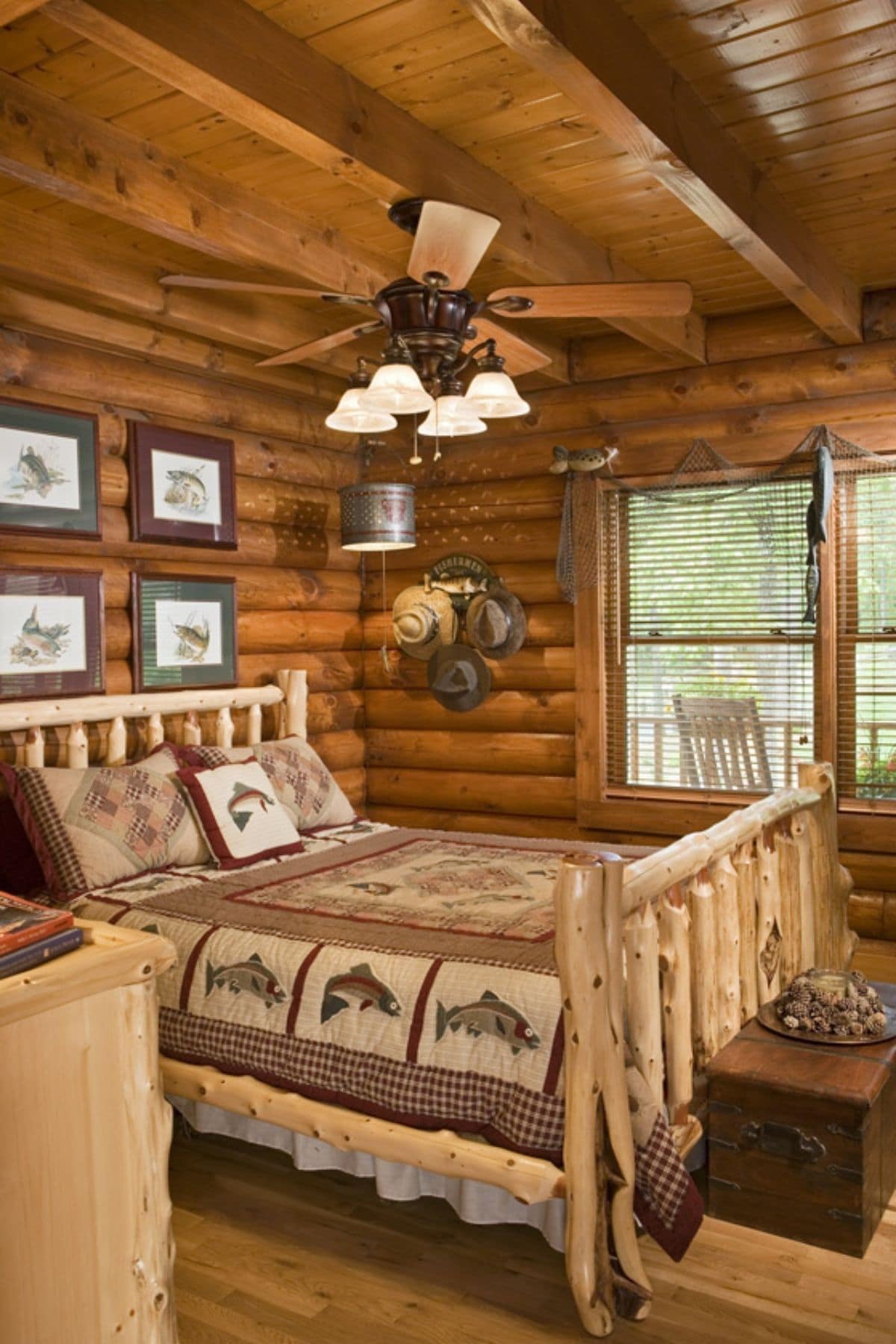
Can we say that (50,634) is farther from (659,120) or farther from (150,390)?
(659,120)

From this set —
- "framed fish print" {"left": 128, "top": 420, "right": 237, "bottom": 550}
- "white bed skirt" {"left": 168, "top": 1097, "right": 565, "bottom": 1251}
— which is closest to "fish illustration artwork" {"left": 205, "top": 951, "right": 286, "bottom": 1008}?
"white bed skirt" {"left": 168, "top": 1097, "right": 565, "bottom": 1251}

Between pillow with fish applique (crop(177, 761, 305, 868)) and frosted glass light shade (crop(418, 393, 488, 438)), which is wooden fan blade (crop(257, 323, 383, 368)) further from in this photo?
pillow with fish applique (crop(177, 761, 305, 868))

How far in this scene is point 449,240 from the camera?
8.14 feet

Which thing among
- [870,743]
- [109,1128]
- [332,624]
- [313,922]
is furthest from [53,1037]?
[332,624]

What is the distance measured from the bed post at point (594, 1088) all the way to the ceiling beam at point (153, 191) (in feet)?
7.18

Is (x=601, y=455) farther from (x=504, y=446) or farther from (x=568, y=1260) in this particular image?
(x=568, y=1260)

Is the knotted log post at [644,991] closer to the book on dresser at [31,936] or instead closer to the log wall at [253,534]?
the book on dresser at [31,936]

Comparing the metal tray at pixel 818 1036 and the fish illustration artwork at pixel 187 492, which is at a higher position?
the fish illustration artwork at pixel 187 492

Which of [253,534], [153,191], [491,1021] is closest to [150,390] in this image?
[253,534]

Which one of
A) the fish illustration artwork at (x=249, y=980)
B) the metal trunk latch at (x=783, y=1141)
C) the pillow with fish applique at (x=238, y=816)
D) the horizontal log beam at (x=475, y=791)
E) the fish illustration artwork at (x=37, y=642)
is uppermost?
the fish illustration artwork at (x=37, y=642)

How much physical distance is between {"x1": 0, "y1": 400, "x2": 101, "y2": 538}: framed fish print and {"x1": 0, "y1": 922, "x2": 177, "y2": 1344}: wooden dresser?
9.23 feet

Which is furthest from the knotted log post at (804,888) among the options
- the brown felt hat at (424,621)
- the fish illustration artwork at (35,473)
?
the fish illustration artwork at (35,473)

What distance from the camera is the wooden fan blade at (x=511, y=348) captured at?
3270 mm

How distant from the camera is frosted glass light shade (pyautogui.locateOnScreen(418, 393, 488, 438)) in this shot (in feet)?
10.2
